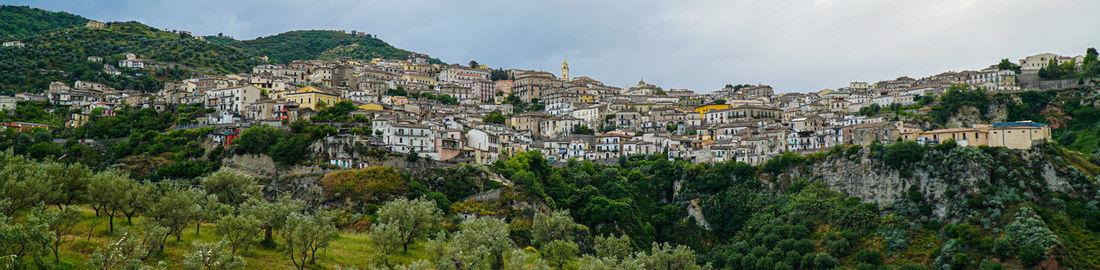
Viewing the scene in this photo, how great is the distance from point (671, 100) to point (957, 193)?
178 ft

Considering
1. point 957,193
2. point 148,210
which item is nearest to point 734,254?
point 957,193

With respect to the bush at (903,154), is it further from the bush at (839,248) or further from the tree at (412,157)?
the tree at (412,157)

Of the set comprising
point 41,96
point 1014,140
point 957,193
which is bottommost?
point 957,193

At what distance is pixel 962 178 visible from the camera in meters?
64.5

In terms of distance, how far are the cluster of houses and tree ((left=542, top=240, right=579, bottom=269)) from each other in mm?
23899

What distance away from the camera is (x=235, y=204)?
44938mm

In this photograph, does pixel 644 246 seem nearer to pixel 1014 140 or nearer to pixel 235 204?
pixel 1014 140

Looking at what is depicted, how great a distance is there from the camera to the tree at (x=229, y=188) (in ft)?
148

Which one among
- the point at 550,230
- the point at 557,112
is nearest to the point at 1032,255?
the point at 550,230

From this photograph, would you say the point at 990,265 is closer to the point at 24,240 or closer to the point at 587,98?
the point at 24,240

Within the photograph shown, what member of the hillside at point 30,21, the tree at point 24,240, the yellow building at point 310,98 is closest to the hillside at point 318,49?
the hillside at point 30,21

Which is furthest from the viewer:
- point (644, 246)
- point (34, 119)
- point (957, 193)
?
point (34, 119)

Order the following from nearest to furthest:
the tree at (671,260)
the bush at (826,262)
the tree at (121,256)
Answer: the tree at (121,256) < the tree at (671,260) < the bush at (826,262)

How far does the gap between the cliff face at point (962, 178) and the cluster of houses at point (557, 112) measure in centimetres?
290
